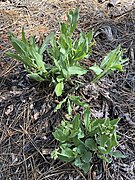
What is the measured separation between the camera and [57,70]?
1826mm

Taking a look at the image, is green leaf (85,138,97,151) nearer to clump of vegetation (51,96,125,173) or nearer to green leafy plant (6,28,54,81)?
clump of vegetation (51,96,125,173)

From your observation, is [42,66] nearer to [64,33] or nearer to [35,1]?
[64,33]

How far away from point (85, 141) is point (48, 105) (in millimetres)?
342

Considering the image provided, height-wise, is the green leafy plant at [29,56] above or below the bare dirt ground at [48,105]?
above

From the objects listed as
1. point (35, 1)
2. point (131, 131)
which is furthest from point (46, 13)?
point (131, 131)

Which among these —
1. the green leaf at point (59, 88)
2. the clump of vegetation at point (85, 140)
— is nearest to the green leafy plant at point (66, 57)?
the green leaf at point (59, 88)

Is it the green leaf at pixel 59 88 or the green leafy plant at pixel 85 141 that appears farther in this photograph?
the green leaf at pixel 59 88

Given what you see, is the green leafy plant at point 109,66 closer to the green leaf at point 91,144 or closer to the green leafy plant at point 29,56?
the green leafy plant at point 29,56

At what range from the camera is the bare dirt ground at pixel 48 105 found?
168 cm

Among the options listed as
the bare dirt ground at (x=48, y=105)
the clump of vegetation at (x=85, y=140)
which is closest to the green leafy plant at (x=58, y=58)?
the bare dirt ground at (x=48, y=105)

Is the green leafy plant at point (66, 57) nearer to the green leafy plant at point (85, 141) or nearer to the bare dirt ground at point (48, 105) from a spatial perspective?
the bare dirt ground at point (48, 105)

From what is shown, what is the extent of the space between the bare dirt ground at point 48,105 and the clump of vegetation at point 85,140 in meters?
0.07

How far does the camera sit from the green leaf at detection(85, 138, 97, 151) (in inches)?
64.9

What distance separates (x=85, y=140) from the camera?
1.68m
